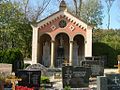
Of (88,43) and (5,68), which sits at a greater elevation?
(88,43)

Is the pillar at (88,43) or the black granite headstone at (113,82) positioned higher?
the pillar at (88,43)

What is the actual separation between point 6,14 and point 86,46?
13.5 m

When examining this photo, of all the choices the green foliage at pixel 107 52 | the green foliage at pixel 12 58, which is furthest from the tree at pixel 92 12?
the green foliage at pixel 12 58

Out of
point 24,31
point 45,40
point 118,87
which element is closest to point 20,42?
point 24,31

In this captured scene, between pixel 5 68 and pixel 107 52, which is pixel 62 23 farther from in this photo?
pixel 5 68

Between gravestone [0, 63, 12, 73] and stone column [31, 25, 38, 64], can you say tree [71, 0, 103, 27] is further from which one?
gravestone [0, 63, 12, 73]

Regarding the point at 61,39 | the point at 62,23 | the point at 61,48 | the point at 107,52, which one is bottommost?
the point at 107,52

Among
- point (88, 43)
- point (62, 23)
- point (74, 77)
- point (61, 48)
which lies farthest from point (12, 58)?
point (74, 77)

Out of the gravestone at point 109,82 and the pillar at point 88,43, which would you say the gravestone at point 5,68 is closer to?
the gravestone at point 109,82

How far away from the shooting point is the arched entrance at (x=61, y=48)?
4212 cm

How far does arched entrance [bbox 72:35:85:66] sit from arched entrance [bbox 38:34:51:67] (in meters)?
3.05

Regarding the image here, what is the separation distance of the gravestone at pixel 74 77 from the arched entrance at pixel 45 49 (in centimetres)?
2082

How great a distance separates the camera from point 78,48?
140 feet

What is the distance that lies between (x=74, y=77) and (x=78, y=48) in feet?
70.7
